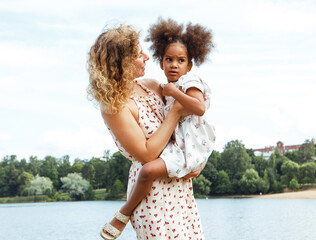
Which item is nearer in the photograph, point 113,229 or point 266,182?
point 113,229

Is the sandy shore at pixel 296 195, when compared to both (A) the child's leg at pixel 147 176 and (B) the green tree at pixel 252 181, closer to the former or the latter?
(B) the green tree at pixel 252 181

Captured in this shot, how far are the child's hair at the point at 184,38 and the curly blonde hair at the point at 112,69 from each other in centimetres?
44

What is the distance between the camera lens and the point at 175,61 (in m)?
2.90

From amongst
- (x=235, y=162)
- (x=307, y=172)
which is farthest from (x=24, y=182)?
(x=307, y=172)

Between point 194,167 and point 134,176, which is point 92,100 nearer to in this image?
point 134,176

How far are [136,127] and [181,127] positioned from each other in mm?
290

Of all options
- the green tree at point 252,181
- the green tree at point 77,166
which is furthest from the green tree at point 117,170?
the green tree at point 252,181

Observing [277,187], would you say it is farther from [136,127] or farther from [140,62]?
[136,127]

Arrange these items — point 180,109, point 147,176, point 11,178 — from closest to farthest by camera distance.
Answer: point 147,176, point 180,109, point 11,178

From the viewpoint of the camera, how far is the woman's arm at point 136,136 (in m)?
2.50

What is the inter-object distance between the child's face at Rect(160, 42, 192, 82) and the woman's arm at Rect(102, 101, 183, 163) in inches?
18.0

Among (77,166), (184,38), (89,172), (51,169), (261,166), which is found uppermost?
(184,38)

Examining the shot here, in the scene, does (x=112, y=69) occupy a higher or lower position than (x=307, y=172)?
higher

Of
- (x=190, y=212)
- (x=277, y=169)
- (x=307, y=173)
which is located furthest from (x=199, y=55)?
(x=277, y=169)
